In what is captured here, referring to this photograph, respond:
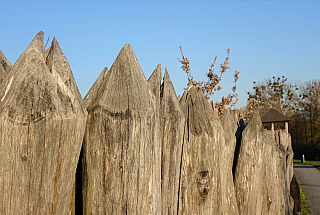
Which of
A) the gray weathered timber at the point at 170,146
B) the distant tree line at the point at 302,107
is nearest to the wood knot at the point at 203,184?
the gray weathered timber at the point at 170,146

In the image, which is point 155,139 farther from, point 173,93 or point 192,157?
point 192,157

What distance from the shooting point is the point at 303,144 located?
4025cm

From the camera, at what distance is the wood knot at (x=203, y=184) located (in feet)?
6.58

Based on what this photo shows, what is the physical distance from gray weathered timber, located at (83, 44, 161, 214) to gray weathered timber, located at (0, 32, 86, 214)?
0.62 feet

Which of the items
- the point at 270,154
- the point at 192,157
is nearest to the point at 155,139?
the point at 192,157

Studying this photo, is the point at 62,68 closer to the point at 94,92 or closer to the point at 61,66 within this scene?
the point at 61,66


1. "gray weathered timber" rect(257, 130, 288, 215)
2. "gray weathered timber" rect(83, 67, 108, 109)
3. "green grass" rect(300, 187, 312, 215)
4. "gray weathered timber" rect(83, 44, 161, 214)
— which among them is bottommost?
"green grass" rect(300, 187, 312, 215)

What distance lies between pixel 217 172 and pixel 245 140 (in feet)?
2.57

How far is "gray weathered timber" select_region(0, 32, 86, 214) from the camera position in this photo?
107 centimetres

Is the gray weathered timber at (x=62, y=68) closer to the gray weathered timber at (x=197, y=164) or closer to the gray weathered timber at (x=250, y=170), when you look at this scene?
the gray weathered timber at (x=197, y=164)

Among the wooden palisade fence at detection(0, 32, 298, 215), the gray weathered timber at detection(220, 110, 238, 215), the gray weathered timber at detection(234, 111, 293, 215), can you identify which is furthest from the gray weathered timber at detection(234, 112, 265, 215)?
the wooden palisade fence at detection(0, 32, 298, 215)

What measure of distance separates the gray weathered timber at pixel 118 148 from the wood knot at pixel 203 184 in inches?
25.2

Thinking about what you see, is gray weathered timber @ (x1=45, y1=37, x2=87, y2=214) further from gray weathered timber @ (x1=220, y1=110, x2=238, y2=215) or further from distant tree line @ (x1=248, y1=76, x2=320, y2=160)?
distant tree line @ (x1=248, y1=76, x2=320, y2=160)

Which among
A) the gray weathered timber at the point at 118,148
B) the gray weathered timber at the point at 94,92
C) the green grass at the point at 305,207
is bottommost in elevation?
the green grass at the point at 305,207
